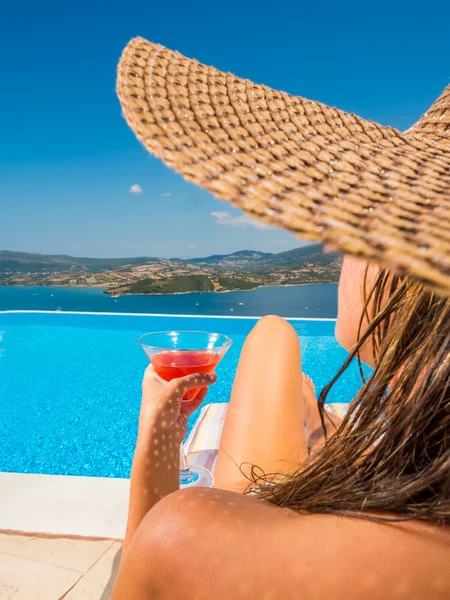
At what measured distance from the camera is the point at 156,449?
1170 mm

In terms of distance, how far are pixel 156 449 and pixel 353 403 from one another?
60cm

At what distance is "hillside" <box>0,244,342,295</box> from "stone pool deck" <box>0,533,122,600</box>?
15.0 metres

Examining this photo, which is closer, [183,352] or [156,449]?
[156,449]

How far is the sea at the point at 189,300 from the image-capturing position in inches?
570

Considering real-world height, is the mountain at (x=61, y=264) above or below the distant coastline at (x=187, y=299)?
above

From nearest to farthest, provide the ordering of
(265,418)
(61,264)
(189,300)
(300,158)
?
(300,158) → (265,418) → (189,300) → (61,264)

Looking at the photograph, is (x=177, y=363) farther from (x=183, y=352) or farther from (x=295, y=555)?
(x=295, y=555)

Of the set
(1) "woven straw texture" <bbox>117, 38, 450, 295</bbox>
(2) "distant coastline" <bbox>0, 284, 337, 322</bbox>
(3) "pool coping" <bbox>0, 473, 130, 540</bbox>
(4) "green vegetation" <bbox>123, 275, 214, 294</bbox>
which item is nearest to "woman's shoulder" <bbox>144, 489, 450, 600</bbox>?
(1) "woven straw texture" <bbox>117, 38, 450, 295</bbox>

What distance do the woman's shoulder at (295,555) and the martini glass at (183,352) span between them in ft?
2.73

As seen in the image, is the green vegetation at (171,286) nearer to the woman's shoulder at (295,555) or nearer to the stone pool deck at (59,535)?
the stone pool deck at (59,535)

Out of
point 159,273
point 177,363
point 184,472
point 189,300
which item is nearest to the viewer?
point 177,363

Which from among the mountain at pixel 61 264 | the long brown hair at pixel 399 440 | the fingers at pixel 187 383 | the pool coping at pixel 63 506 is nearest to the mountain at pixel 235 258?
the mountain at pixel 61 264

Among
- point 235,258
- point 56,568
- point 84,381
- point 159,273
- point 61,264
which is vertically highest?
point 235,258

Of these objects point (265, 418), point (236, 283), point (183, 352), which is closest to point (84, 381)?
point (183, 352)
